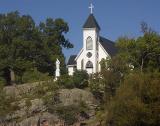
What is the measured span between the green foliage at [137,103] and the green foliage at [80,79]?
12.4m

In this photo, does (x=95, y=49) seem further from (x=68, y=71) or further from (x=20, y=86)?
(x=20, y=86)

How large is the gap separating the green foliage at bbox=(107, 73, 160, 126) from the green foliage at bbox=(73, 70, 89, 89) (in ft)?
40.7

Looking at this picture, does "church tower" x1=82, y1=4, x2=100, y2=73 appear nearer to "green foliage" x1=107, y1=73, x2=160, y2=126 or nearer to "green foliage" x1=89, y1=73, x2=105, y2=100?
"green foliage" x1=89, y1=73, x2=105, y2=100

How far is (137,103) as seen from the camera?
5325cm

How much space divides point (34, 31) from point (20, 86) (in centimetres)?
1160

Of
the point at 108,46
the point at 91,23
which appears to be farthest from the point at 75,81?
the point at 108,46

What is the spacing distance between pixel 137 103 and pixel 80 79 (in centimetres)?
1627

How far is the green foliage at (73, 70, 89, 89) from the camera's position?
2699 inches

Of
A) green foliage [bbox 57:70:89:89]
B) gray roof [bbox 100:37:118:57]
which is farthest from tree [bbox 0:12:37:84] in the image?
green foliage [bbox 57:70:89:89]

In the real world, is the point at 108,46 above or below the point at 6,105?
above

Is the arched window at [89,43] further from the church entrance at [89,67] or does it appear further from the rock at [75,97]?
the rock at [75,97]

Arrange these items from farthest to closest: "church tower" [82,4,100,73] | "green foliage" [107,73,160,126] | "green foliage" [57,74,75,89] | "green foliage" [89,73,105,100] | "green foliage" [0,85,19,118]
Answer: "church tower" [82,4,100,73] → "green foliage" [57,74,75,89] → "green foliage" [89,73,105,100] → "green foliage" [0,85,19,118] → "green foliage" [107,73,160,126]

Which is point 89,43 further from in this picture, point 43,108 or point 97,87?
point 43,108

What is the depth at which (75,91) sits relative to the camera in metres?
66.0
